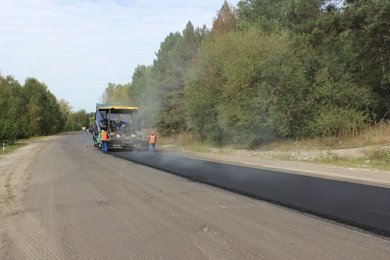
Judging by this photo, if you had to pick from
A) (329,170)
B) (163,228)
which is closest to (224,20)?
(329,170)

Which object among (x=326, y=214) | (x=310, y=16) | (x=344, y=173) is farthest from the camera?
(x=310, y=16)

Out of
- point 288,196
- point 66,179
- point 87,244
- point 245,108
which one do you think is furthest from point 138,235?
point 245,108

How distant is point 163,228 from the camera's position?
736 centimetres

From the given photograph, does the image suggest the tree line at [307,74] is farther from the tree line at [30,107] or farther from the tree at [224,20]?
the tree line at [30,107]

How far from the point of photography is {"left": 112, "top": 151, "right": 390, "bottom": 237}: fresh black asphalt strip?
27.0 feet

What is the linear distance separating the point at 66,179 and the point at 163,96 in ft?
120

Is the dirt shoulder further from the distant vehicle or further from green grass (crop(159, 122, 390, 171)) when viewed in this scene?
the distant vehicle

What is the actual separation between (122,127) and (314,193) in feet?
68.6

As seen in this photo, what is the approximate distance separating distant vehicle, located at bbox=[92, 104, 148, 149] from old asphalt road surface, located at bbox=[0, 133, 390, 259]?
17450mm

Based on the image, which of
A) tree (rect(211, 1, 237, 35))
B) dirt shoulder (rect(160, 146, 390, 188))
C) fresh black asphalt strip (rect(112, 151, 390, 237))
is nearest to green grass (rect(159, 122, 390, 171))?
dirt shoulder (rect(160, 146, 390, 188))

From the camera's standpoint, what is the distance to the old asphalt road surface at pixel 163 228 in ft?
19.8

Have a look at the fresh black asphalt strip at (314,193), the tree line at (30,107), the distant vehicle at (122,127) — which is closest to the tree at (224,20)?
the distant vehicle at (122,127)

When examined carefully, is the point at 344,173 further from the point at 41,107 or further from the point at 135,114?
the point at 41,107

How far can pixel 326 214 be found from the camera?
8.47 metres
